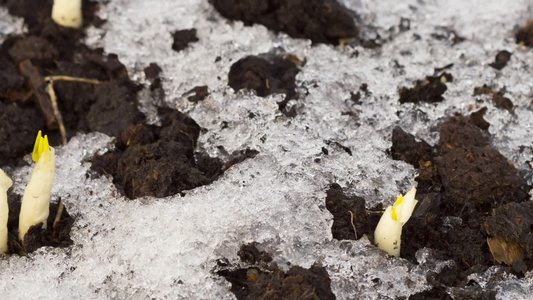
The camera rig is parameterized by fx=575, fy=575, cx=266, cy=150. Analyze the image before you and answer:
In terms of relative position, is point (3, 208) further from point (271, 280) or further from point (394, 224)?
point (394, 224)

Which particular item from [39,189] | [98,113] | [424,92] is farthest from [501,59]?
[39,189]

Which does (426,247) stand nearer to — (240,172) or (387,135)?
(387,135)

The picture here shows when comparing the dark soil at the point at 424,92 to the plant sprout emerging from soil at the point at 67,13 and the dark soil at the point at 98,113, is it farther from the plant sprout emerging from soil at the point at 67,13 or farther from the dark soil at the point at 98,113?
the plant sprout emerging from soil at the point at 67,13

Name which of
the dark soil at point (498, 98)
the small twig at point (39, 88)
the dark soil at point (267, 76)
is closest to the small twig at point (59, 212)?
the small twig at point (39, 88)

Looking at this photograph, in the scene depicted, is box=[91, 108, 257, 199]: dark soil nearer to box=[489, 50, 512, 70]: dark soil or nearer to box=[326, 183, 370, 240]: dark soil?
box=[326, 183, 370, 240]: dark soil

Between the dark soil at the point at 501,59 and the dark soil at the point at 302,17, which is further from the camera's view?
the dark soil at the point at 302,17

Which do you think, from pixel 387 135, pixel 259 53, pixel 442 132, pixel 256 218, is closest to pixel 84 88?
pixel 259 53
